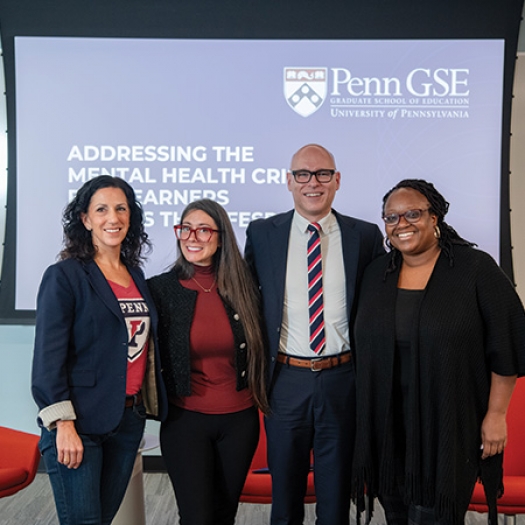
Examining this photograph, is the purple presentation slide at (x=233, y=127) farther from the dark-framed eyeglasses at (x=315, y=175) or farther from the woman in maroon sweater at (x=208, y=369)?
the woman in maroon sweater at (x=208, y=369)

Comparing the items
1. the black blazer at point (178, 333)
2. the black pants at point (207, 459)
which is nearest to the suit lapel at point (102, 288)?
the black blazer at point (178, 333)

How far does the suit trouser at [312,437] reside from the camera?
2.50m

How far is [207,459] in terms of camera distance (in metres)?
2.29

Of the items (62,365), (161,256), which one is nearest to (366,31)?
(161,256)

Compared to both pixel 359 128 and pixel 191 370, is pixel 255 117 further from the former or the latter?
pixel 191 370

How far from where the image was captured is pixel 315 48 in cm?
427

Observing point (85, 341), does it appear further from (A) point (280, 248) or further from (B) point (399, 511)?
(B) point (399, 511)

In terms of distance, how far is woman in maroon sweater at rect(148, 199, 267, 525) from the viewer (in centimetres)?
228

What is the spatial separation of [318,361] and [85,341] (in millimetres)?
944

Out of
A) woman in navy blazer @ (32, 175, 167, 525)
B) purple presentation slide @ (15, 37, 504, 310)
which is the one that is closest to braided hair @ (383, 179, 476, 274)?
woman in navy blazer @ (32, 175, 167, 525)

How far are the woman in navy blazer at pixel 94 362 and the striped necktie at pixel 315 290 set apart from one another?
674 mm

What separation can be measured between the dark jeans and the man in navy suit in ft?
2.12

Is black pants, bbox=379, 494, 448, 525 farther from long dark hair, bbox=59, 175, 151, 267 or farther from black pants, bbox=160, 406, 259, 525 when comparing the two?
long dark hair, bbox=59, 175, 151, 267

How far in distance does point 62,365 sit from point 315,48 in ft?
10.1
